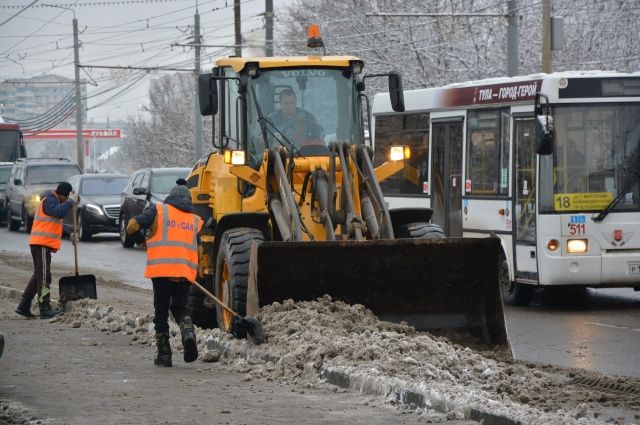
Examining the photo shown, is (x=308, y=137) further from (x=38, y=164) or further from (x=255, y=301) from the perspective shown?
(x=38, y=164)

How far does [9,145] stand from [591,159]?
118 ft

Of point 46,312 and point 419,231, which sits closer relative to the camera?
point 419,231

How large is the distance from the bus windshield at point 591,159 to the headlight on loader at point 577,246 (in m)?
0.40

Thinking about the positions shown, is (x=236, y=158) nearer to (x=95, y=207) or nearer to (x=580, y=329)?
(x=580, y=329)

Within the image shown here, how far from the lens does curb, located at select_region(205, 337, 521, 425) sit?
8164mm

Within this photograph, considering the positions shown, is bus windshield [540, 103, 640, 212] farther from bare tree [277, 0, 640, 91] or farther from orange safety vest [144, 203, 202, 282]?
bare tree [277, 0, 640, 91]

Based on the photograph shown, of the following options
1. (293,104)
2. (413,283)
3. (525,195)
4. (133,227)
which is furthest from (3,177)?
(413,283)

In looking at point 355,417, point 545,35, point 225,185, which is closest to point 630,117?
point 225,185

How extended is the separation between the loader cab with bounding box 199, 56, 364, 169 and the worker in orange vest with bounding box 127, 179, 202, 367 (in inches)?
75.1

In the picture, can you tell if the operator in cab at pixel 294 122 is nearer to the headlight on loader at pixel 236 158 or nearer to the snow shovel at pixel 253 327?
the headlight on loader at pixel 236 158

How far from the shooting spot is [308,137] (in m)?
13.2

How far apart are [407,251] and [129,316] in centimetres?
381

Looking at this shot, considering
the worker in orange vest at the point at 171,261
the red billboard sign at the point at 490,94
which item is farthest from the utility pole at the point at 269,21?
the worker in orange vest at the point at 171,261

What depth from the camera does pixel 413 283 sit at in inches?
461
